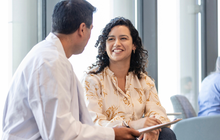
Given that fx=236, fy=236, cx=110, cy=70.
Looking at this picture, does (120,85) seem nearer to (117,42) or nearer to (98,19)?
(117,42)

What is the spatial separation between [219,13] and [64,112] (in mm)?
3504

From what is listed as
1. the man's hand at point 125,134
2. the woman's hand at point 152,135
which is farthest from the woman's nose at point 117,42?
the man's hand at point 125,134

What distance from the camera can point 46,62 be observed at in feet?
3.17

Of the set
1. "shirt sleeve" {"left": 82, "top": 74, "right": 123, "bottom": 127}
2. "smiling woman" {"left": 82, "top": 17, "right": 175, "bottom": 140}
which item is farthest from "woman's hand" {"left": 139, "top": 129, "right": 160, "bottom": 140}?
"shirt sleeve" {"left": 82, "top": 74, "right": 123, "bottom": 127}

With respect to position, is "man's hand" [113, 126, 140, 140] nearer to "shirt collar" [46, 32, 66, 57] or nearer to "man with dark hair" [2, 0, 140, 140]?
"man with dark hair" [2, 0, 140, 140]

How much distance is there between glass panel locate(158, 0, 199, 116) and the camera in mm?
3123

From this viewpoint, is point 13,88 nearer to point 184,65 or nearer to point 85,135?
point 85,135

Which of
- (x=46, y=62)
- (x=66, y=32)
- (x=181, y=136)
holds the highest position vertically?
(x=66, y=32)

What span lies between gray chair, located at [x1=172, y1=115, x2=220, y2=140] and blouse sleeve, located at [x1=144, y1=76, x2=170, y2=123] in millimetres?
115

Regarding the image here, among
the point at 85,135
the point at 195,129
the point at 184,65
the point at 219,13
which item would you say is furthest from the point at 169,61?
the point at 85,135

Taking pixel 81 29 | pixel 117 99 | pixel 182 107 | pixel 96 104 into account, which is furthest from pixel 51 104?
pixel 182 107

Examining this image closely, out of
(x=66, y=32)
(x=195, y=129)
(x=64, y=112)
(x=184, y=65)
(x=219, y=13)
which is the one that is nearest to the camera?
(x=64, y=112)

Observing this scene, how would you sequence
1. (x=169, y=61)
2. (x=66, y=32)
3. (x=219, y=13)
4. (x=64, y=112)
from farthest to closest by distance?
(x=219, y=13) < (x=169, y=61) < (x=66, y=32) < (x=64, y=112)

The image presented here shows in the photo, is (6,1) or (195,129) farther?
(6,1)
